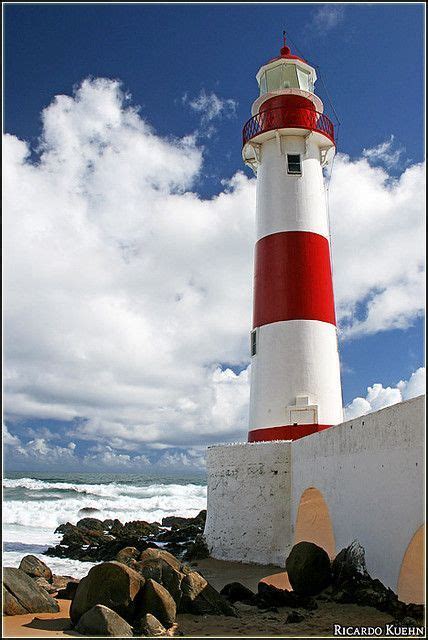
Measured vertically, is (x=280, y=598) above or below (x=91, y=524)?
above

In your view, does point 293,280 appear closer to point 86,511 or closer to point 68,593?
point 68,593

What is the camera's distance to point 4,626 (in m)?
6.12

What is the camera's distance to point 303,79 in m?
14.0

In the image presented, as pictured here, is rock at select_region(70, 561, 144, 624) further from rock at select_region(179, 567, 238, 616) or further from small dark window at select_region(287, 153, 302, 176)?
small dark window at select_region(287, 153, 302, 176)

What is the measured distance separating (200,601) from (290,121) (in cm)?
989

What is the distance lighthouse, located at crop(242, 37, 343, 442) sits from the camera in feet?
38.7

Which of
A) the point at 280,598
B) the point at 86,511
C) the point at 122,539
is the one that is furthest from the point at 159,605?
the point at 86,511

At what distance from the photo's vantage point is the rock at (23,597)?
267 inches

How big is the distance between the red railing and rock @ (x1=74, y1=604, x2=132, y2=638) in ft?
33.8

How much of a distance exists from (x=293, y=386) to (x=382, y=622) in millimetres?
6344

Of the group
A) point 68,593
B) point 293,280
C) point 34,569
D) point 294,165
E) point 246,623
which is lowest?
point 34,569

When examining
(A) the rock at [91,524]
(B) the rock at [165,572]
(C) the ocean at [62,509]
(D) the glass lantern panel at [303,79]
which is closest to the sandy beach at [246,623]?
(B) the rock at [165,572]

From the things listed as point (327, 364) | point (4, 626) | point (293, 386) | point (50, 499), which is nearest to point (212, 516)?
point (293, 386)

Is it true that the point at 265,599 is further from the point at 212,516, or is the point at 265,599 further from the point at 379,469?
the point at 212,516
